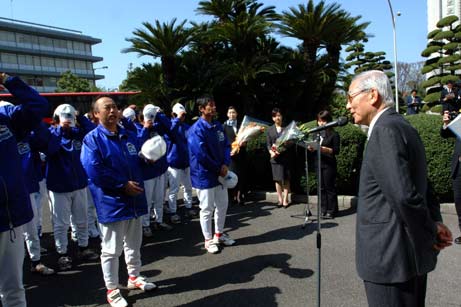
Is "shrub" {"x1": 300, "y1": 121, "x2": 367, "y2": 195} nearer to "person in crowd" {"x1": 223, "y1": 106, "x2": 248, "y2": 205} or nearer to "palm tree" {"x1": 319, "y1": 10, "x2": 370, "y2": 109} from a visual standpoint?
"person in crowd" {"x1": 223, "y1": 106, "x2": 248, "y2": 205}

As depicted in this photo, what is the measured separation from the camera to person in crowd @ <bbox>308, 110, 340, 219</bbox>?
6.96m

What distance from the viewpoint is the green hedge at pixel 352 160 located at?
274 inches

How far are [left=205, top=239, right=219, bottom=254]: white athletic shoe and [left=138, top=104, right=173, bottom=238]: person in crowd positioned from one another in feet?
4.32

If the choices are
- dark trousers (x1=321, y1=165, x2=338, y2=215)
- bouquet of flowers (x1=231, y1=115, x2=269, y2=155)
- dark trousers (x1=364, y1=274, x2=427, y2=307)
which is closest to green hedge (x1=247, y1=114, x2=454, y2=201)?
dark trousers (x1=321, y1=165, x2=338, y2=215)

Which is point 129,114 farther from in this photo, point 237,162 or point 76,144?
point 237,162

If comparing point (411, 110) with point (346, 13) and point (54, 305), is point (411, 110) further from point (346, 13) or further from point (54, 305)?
point (54, 305)

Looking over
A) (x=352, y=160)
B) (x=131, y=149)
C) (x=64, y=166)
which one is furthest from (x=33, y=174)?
(x=352, y=160)

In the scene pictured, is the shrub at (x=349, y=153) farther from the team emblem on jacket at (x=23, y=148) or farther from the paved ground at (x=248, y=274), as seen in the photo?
the team emblem on jacket at (x=23, y=148)

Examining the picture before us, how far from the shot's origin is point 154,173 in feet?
21.7

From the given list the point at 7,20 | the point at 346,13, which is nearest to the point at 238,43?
the point at 346,13

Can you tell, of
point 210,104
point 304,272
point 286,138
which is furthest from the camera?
point 286,138

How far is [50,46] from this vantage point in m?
75.9

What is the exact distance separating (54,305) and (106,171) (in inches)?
63.2

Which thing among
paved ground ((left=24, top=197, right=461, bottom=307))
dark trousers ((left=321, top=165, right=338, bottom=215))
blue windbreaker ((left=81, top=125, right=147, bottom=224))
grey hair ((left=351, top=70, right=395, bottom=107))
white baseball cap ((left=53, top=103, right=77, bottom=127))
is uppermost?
white baseball cap ((left=53, top=103, right=77, bottom=127))
